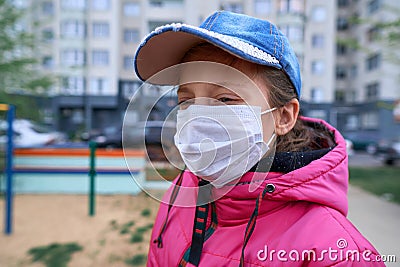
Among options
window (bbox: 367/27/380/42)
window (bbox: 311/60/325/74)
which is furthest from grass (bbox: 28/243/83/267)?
window (bbox: 311/60/325/74)

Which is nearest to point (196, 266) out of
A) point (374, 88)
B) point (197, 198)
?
point (197, 198)

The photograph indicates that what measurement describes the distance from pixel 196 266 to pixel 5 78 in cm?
654

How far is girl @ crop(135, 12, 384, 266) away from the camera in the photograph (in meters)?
0.84

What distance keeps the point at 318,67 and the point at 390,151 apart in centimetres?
1206

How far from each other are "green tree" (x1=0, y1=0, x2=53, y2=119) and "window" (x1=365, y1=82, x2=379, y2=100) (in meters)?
23.7

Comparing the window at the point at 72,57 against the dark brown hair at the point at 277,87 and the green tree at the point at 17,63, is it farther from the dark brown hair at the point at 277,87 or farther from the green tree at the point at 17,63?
the dark brown hair at the point at 277,87

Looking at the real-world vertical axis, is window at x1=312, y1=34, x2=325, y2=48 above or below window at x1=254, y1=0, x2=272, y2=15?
above

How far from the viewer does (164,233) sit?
3.85 ft

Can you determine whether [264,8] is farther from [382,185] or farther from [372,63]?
[372,63]

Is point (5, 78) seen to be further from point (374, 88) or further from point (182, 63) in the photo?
point (374, 88)

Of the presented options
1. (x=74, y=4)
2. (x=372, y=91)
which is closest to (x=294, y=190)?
(x=74, y=4)

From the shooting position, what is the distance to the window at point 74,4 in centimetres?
2175

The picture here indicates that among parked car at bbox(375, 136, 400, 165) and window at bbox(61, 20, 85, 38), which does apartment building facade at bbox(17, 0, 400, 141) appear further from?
parked car at bbox(375, 136, 400, 165)

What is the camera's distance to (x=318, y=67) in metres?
21.8
